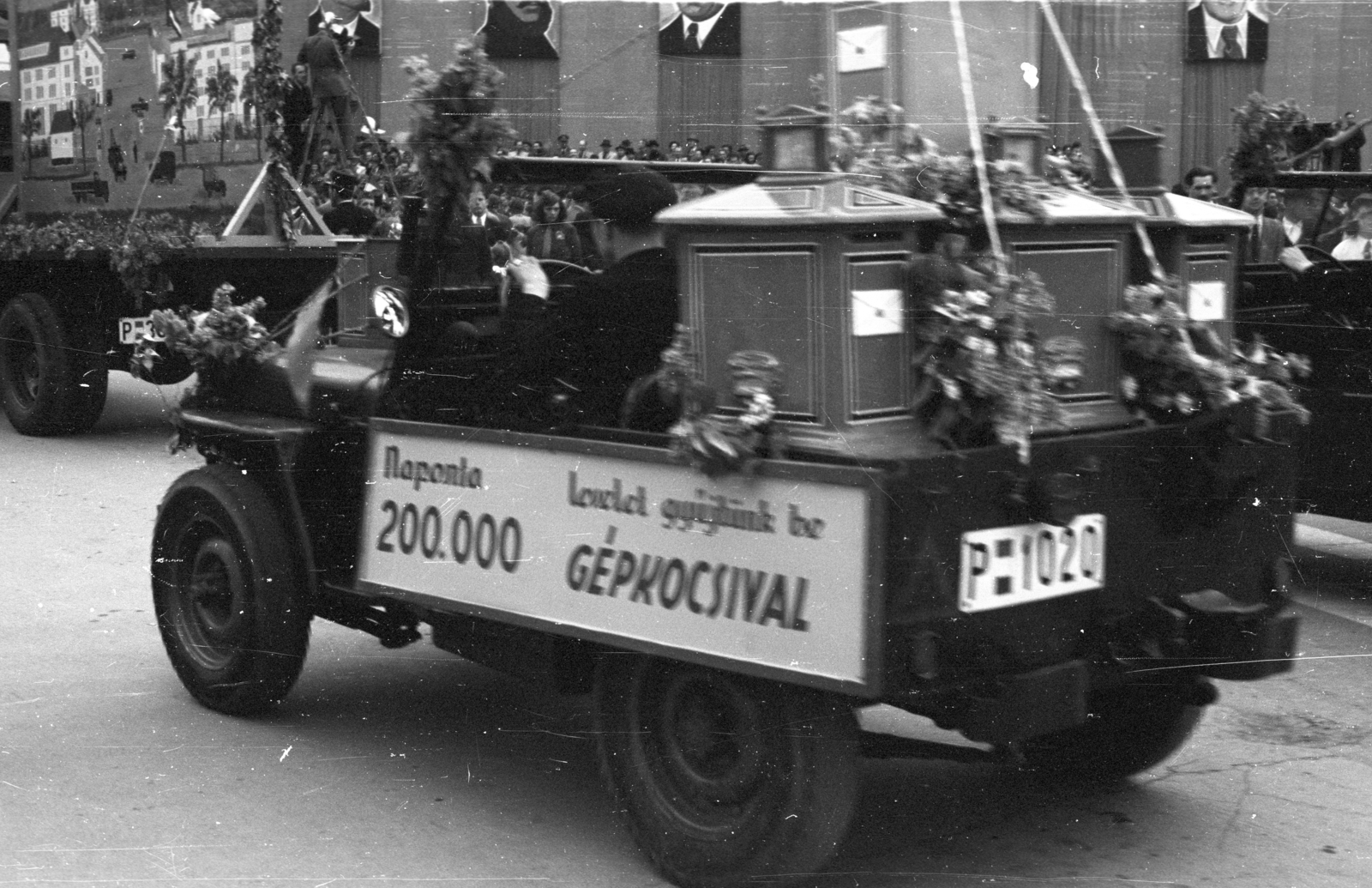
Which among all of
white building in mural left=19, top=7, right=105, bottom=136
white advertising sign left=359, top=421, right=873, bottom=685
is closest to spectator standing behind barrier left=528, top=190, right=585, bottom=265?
white advertising sign left=359, top=421, right=873, bottom=685

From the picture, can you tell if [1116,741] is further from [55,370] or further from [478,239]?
[55,370]

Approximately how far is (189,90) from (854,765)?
8.59 m

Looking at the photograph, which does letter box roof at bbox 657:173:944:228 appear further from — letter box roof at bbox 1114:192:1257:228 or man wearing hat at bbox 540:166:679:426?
letter box roof at bbox 1114:192:1257:228

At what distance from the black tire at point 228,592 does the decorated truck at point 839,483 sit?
35 cm

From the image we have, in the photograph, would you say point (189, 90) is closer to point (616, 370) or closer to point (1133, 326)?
point (616, 370)

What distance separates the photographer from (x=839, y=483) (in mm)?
3623

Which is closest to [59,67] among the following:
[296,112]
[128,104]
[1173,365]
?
[128,104]

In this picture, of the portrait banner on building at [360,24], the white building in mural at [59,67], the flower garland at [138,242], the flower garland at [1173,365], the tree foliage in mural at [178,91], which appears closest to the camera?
the flower garland at [1173,365]

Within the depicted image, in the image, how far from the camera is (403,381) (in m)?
5.07

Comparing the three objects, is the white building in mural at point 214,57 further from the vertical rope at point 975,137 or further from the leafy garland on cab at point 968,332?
the leafy garland on cab at point 968,332

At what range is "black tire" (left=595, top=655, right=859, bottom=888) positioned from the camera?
3.78 meters

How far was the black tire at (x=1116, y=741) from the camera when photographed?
481 cm

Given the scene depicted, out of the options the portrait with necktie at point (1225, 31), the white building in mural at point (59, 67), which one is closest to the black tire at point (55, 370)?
the white building in mural at point (59, 67)

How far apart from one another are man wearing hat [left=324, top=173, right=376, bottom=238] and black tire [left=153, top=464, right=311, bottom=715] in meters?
0.98
